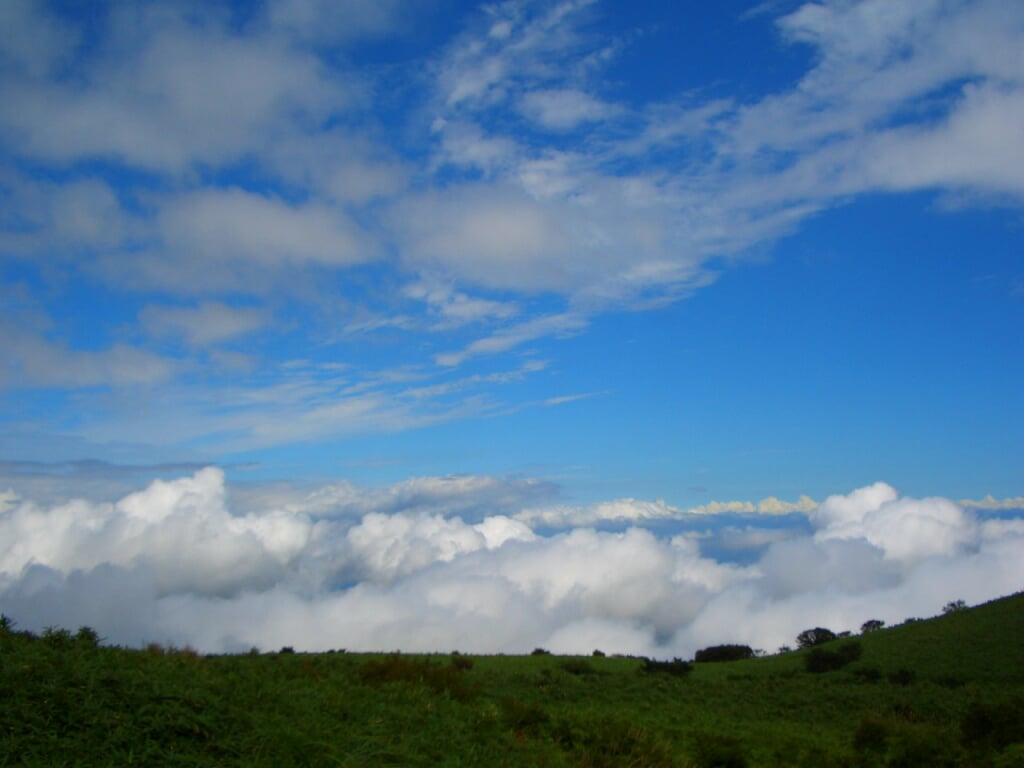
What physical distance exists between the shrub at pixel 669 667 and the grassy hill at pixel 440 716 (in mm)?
2967

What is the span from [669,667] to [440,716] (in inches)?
996

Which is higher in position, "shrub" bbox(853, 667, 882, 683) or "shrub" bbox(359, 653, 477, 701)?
Answer: "shrub" bbox(359, 653, 477, 701)

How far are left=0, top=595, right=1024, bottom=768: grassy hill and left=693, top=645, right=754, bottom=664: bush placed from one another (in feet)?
48.6

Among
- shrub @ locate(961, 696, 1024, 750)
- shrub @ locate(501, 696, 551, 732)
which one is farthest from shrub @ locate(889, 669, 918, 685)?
shrub @ locate(501, 696, 551, 732)

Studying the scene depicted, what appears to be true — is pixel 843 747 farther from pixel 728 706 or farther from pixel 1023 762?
pixel 728 706

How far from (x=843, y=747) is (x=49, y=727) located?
16.7m

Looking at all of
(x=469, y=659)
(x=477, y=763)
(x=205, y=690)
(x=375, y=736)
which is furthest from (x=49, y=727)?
(x=469, y=659)

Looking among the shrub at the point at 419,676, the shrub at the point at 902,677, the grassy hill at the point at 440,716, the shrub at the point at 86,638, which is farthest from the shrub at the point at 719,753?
the shrub at the point at 902,677

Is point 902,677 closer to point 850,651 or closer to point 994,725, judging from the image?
point 850,651

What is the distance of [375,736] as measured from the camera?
36.9 feet

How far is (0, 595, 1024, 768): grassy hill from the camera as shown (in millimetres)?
9391

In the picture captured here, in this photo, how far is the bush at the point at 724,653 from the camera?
152 feet

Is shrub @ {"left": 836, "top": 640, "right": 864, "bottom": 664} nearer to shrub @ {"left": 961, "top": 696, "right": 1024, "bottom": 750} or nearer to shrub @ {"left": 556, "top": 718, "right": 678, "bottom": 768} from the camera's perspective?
shrub @ {"left": 961, "top": 696, "right": 1024, "bottom": 750}

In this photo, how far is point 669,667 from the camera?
119 feet
